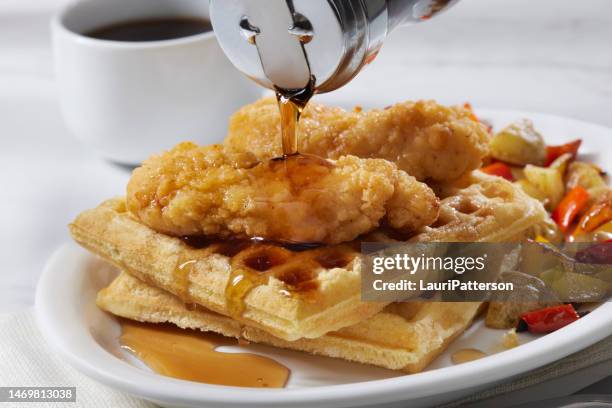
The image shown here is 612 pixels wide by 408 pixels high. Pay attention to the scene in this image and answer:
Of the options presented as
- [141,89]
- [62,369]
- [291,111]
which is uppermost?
[291,111]

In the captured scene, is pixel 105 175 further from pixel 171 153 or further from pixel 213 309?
pixel 213 309

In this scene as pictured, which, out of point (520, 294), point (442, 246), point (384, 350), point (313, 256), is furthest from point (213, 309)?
point (520, 294)

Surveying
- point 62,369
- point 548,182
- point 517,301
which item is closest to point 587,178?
point 548,182

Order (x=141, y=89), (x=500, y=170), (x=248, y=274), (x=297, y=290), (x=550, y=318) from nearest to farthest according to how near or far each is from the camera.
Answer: (x=297, y=290), (x=248, y=274), (x=550, y=318), (x=500, y=170), (x=141, y=89)

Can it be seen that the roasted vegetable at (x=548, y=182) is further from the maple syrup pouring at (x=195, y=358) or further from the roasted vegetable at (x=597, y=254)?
the maple syrup pouring at (x=195, y=358)

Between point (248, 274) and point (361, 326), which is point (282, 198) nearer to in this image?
point (248, 274)

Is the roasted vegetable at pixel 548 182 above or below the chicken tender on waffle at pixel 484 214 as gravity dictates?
below

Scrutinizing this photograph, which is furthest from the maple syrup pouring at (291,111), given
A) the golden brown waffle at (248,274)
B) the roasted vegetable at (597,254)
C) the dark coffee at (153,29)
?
the dark coffee at (153,29)
